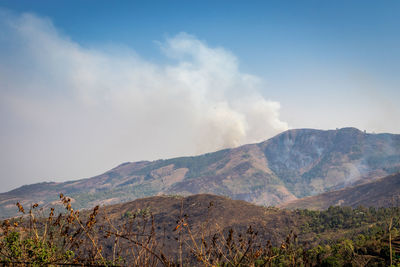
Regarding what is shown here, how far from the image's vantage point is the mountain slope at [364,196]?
14825 centimetres

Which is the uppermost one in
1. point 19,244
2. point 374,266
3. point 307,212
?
point 19,244

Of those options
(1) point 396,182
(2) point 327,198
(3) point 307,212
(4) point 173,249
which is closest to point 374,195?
(1) point 396,182

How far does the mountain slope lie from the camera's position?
486ft

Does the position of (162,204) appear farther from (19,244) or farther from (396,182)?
(396,182)

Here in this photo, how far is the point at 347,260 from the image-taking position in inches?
1181

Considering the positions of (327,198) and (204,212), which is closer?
(204,212)

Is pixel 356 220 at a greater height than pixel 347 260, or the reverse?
pixel 347 260

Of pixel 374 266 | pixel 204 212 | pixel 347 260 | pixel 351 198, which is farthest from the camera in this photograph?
pixel 351 198

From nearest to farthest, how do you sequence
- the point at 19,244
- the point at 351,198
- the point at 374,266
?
the point at 19,244 → the point at 374,266 → the point at 351,198

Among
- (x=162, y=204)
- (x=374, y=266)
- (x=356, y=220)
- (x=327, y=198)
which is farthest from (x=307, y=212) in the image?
(x=327, y=198)

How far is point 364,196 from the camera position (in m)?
167

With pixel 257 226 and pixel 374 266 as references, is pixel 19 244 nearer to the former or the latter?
pixel 374 266

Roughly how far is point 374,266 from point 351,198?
567 ft

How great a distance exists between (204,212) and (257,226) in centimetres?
2067
